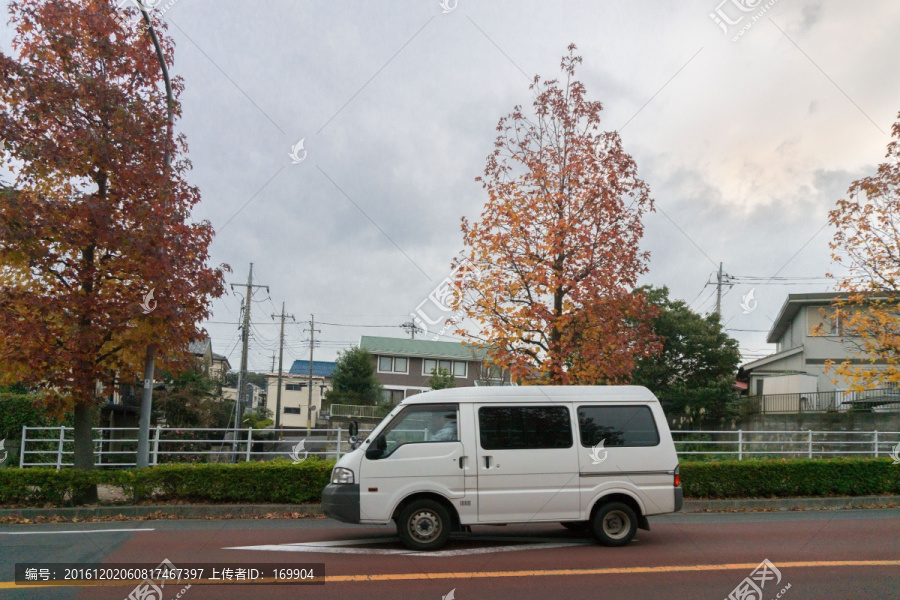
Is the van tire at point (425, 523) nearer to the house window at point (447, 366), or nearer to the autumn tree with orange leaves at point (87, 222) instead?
the autumn tree with orange leaves at point (87, 222)

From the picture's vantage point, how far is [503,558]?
30.1 ft

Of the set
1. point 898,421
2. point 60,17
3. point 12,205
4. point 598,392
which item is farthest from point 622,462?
point 898,421

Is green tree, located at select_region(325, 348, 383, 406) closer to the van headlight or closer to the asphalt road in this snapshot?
the asphalt road

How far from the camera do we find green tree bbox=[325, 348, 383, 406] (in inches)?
2202

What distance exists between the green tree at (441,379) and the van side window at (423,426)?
43930 millimetres

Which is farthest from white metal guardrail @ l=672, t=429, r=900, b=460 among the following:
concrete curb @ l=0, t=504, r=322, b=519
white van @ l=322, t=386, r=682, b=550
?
concrete curb @ l=0, t=504, r=322, b=519

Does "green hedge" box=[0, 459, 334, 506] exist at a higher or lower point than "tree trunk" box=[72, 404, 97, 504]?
lower

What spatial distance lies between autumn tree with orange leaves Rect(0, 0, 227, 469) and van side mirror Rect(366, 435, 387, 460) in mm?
5917

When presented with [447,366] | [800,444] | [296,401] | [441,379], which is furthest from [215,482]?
[296,401]

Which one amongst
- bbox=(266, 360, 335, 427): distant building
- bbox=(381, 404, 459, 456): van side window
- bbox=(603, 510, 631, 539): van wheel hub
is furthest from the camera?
bbox=(266, 360, 335, 427): distant building

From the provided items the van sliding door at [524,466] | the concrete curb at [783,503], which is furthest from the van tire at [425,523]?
the concrete curb at [783,503]

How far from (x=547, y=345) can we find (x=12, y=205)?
10.8m

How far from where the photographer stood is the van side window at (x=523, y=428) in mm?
9953

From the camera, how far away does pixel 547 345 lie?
16.2 m
